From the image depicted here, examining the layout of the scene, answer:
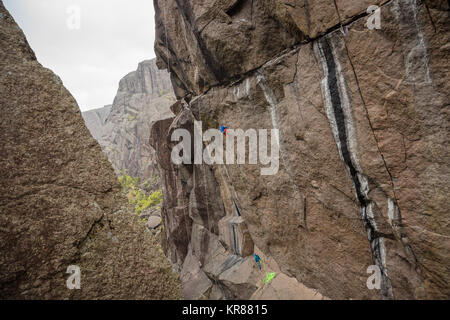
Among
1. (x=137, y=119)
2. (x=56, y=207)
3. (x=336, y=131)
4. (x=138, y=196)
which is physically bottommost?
(x=138, y=196)

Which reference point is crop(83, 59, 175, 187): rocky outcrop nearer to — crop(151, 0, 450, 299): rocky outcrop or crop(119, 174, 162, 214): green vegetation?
crop(119, 174, 162, 214): green vegetation

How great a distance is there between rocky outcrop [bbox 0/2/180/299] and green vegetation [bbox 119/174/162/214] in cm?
2661

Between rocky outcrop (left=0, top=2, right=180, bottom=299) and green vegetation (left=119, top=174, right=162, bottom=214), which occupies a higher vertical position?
rocky outcrop (left=0, top=2, right=180, bottom=299)

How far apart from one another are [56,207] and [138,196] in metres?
35.6

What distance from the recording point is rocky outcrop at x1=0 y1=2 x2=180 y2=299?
2.17 m

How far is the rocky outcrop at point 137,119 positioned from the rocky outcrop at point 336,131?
1340 inches

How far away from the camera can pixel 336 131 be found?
435cm

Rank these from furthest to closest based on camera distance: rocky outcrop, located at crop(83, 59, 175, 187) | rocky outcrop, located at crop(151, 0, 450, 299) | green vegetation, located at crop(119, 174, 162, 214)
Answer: rocky outcrop, located at crop(83, 59, 175, 187), green vegetation, located at crop(119, 174, 162, 214), rocky outcrop, located at crop(151, 0, 450, 299)

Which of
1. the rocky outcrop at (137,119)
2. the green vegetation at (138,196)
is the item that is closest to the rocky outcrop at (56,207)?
the green vegetation at (138,196)

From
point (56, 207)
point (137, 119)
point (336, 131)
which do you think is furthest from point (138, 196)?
point (336, 131)

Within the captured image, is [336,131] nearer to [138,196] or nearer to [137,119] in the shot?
[138,196]

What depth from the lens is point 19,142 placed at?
92.3 inches

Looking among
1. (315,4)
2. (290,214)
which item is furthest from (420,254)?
(315,4)

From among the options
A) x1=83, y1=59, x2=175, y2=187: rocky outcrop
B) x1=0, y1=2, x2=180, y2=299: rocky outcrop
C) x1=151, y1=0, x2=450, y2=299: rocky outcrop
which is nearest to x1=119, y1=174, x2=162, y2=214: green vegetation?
x1=83, y1=59, x2=175, y2=187: rocky outcrop
